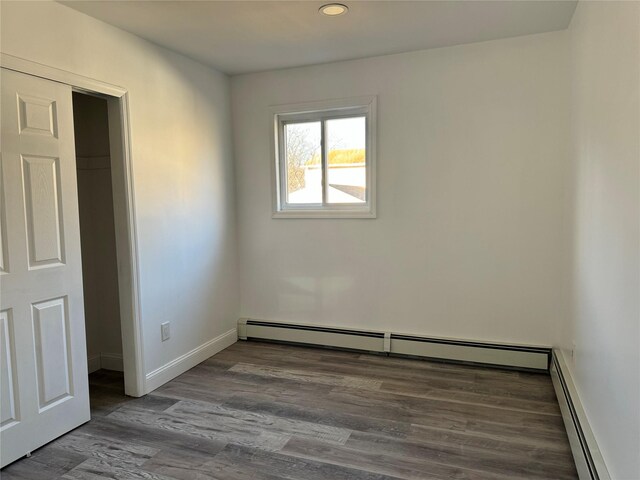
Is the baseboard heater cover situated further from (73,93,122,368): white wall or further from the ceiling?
the ceiling

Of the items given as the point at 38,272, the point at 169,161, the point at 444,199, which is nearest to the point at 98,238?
the point at 169,161

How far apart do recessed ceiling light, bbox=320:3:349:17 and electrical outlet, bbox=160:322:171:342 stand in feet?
7.63

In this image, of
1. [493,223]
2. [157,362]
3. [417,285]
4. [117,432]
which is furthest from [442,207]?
[117,432]

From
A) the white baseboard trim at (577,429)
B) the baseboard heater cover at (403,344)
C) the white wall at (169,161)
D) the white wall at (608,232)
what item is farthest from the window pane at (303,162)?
the white baseboard trim at (577,429)

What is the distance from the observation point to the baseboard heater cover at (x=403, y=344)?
3.19 meters

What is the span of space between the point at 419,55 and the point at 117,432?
3.23m

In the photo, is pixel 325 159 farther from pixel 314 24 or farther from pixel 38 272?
pixel 38 272

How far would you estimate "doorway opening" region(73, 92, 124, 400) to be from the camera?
10.8 ft

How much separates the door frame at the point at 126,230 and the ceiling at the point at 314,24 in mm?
482

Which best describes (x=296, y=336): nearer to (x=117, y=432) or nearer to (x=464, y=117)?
(x=117, y=432)

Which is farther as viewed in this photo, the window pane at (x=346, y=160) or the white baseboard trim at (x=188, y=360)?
the window pane at (x=346, y=160)

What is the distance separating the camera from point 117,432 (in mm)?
2459

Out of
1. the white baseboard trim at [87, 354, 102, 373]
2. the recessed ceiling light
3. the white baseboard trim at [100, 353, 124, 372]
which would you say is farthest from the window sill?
the white baseboard trim at [87, 354, 102, 373]

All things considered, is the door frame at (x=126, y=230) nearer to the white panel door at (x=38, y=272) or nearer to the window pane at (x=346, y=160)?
the white panel door at (x=38, y=272)
